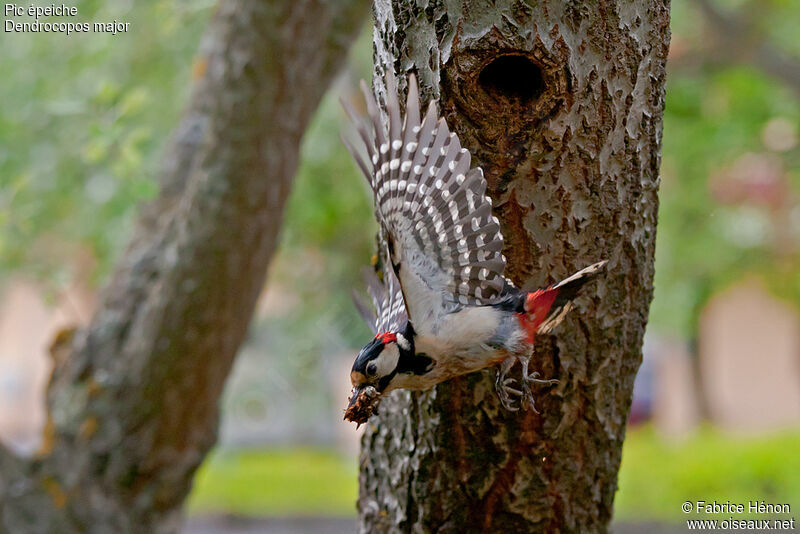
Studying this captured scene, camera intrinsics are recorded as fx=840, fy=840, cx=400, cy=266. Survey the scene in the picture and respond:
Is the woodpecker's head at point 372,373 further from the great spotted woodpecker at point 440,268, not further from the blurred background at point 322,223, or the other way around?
the blurred background at point 322,223

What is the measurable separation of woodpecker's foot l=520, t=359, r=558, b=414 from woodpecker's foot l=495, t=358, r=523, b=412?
0.02 meters

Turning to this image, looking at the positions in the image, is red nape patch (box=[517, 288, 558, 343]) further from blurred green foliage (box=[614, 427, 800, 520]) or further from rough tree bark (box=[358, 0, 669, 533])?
blurred green foliage (box=[614, 427, 800, 520])

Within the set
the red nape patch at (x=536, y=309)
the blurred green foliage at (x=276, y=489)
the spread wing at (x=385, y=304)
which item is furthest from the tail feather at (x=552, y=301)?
the blurred green foliage at (x=276, y=489)

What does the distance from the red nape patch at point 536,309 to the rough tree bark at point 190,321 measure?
1.60 meters

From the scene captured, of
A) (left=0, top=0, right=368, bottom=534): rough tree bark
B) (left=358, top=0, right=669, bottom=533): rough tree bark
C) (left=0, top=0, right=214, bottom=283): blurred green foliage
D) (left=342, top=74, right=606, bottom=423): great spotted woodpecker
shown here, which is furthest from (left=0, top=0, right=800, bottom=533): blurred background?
(left=342, top=74, right=606, bottom=423): great spotted woodpecker

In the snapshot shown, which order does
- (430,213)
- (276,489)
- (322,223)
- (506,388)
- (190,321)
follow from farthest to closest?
(276,489)
(322,223)
(190,321)
(506,388)
(430,213)

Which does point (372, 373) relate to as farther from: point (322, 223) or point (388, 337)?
point (322, 223)

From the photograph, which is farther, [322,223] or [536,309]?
[322,223]

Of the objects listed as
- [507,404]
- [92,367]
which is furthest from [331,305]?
[507,404]

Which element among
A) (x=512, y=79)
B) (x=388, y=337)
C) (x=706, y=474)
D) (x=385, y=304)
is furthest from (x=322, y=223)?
(x=388, y=337)

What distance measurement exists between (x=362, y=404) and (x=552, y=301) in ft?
1.65

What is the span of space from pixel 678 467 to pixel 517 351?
7113mm

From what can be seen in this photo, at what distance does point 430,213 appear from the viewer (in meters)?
1.81

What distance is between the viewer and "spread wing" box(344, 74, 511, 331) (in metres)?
1.75
